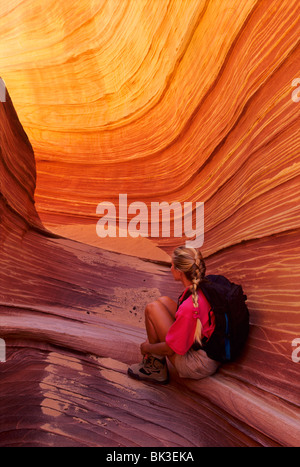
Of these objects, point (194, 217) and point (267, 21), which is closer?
point (267, 21)

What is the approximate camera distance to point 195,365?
1.99 m

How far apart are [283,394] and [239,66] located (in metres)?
2.56

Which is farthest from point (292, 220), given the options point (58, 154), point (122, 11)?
point (58, 154)

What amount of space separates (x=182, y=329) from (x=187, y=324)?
0.05m

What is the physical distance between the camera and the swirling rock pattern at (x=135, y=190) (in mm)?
1930

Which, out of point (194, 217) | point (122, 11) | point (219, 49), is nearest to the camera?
point (219, 49)

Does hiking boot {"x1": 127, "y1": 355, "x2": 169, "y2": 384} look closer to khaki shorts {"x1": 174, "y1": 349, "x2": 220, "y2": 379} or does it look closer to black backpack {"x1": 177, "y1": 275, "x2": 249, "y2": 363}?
khaki shorts {"x1": 174, "y1": 349, "x2": 220, "y2": 379}

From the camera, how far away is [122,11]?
14.2 ft

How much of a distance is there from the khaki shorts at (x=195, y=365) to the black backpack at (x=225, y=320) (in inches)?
1.6

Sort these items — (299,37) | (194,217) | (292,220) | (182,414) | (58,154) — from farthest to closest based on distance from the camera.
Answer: (58,154) → (194,217) → (299,37) → (292,220) → (182,414)

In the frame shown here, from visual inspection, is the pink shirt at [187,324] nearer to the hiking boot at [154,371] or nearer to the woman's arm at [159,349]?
the woman's arm at [159,349]

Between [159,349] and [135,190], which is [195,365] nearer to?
[159,349]
